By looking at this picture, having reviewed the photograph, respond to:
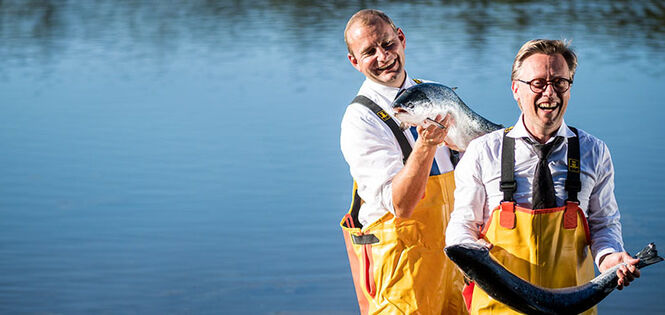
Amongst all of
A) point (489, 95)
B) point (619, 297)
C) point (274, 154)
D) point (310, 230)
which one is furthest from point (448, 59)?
point (619, 297)

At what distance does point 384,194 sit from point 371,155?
8.2 inches

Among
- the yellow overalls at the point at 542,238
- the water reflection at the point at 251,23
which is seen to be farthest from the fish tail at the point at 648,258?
the water reflection at the point at 251,23

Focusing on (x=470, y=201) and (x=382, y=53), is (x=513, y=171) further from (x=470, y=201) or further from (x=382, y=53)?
(x=382, y=53)

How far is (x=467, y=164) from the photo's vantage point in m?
3.87

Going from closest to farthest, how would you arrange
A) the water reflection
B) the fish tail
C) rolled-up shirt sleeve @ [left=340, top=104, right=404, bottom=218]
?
the fish tail, rolled-up shirt sleeve @ [left=340, top=104, right=404, bottom=218], the water reflection

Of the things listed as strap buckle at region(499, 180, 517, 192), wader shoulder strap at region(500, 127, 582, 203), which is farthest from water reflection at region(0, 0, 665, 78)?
strap buckle at region(499, 180, 517, 192)

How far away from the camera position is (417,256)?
4453 millimetres

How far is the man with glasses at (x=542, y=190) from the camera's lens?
12.3ft

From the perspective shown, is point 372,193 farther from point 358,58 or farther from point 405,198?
point 358,58

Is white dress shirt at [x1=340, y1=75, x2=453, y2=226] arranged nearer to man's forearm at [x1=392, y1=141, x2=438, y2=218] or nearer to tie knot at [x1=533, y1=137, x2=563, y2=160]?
man's forearm at [x1=392, y1=141, x2=438, y2=218]

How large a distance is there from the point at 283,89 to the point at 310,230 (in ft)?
22.0

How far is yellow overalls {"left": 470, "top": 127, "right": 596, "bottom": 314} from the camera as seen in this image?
3.73 metres

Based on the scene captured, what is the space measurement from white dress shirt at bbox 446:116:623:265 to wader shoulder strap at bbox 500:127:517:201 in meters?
0.02

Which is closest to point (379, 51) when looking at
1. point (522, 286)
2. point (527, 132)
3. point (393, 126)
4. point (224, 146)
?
point (393, 126)
